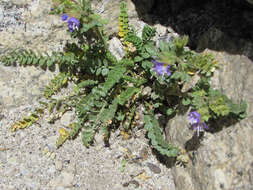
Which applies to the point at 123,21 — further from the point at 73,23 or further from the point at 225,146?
the point at 225,146

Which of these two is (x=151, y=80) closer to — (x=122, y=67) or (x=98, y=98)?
(x=122, y=67)

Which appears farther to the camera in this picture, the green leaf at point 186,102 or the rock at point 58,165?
the rock at point 58,165

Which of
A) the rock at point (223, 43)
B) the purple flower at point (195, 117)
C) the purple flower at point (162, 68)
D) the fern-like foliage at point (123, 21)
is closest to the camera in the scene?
the purple flower at point (195, 117)

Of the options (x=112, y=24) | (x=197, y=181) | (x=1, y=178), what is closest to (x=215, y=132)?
(x=197, y=181)

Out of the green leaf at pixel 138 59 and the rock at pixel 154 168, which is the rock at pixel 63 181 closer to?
the rock at pixel 154 168

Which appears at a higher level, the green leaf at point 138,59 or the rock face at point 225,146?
the green leaf at point 138,59

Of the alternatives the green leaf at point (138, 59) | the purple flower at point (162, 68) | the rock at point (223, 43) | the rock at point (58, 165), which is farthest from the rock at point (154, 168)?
the rock at point (223, 43)

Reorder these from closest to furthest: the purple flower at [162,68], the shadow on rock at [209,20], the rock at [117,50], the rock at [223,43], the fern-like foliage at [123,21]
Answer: the purple flower at [162,68]
the rock at [223,43]
the shadow on rock at [209,20]
the fern-like foliage at [123,21]
the rock at [117,50]
